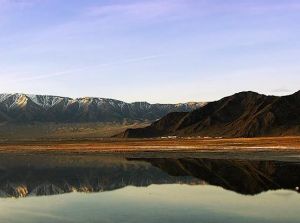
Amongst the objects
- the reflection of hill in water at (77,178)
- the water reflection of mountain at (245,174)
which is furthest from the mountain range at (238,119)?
the reflection of hill in water at (77,178)

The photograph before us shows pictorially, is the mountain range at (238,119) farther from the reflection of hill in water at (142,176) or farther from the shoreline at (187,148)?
the reflection of hill in water at (142,176)

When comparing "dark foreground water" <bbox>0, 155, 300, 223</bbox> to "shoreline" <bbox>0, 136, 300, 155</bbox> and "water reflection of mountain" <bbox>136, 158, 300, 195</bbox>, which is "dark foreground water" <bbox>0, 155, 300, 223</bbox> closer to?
"water reflection of mountain" <bbox>136, 158, 300, 195</bbox>

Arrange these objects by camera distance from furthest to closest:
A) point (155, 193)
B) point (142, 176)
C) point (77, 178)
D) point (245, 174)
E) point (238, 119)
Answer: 1. point (238, 119)
2. point (142, 176)
3. point (77, 178)
4. point (245, 174)
5. point (155, 193)

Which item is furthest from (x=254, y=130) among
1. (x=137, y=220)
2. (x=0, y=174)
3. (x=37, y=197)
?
(x=137, y=220)

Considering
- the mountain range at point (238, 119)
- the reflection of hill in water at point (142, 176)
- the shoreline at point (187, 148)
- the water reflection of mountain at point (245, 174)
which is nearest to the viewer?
the water reflection of mountain at point (245, 174)

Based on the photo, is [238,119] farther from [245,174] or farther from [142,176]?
[245,174]

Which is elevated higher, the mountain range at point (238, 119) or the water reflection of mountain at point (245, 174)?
the mountain range at point (238, 119)

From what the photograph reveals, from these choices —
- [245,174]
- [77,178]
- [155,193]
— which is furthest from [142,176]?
[155,193]

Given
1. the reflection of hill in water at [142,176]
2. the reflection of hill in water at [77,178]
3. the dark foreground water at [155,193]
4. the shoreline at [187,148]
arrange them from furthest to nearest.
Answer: the shoreline at [187,148]
the reflection of hill in water at [77,178]
the reflection of hill in water at [142,176]
the dark foreground water at [155,193]

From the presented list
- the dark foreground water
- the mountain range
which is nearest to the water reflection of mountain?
the dark foreground water
